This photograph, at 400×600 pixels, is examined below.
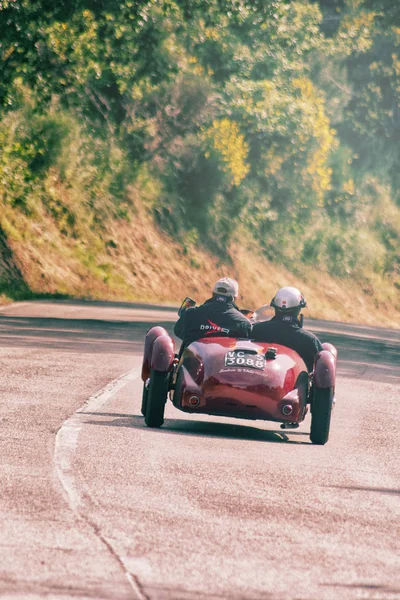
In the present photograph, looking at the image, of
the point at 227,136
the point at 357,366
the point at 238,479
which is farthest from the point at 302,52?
the point at 238,479

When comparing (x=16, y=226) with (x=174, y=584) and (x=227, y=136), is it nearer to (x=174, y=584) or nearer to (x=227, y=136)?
(x=227, y=136)

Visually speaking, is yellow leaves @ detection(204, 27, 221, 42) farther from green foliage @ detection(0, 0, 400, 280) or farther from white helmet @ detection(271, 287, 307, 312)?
white helmet @ detection(271, 287, 307, 312)

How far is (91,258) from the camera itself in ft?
152

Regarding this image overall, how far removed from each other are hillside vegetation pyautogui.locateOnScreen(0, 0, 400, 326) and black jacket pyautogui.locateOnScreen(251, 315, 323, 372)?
21.2 metres

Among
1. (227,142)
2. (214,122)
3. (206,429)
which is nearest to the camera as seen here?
(206,429)

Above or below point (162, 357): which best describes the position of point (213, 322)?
above

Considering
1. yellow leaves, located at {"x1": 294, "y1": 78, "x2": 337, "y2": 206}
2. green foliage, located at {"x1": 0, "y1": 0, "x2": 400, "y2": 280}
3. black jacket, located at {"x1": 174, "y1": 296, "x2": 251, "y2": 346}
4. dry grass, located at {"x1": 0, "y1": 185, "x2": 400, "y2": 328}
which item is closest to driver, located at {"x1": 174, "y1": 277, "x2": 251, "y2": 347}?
black jacket, located at {"x1": 174, "y1": 296, "x2": 251, "y2": 346}

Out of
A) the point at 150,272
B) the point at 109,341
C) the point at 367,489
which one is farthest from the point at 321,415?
the point at 150,272

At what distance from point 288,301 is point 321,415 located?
1.54 metres

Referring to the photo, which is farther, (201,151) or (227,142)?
(201,151)

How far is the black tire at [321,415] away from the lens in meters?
11.5

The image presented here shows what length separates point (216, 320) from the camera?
12.6 meters

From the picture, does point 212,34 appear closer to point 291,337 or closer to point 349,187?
point 349,187

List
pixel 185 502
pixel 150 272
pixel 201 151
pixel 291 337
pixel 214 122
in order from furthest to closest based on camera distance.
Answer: pixel 201 151, pixel 214 122, pixel 150 272, pixel 291 337, pixel 185 502
